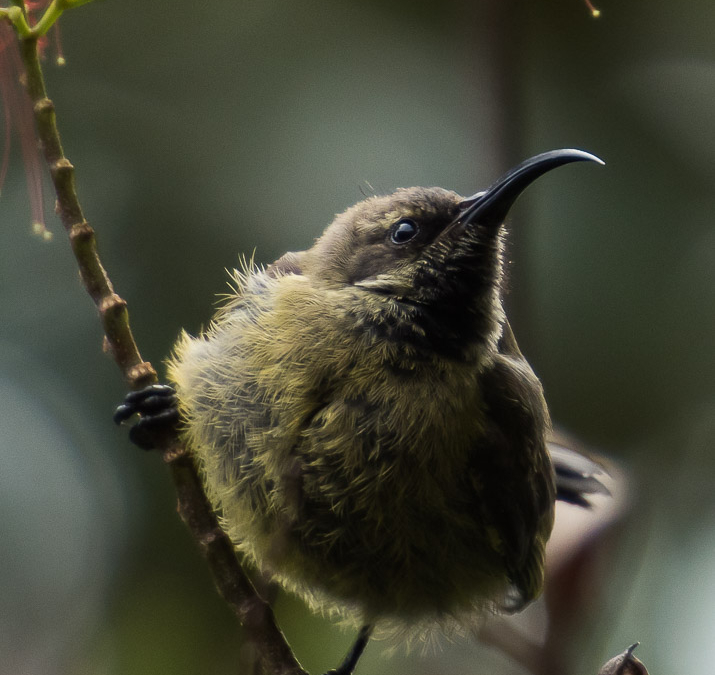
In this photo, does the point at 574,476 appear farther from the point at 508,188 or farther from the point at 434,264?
the point at 508,188

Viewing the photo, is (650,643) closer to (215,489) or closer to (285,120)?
(215,489)

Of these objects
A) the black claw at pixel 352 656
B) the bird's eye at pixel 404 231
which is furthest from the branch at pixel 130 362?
the black claw at pixel 352 656

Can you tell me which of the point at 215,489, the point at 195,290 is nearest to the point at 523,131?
the point at 215,489

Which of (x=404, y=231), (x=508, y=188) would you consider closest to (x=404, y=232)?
(x=404, y=231)

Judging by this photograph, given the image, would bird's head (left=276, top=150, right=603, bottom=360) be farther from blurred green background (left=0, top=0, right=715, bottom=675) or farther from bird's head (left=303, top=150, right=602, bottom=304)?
blurred green background (left=0, top=0, right=715, bottom=675)

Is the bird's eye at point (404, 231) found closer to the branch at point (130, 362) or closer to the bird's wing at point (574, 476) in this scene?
the branch at point (130, 362)

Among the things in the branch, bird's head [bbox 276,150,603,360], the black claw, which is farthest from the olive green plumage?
the black claw
